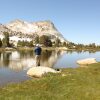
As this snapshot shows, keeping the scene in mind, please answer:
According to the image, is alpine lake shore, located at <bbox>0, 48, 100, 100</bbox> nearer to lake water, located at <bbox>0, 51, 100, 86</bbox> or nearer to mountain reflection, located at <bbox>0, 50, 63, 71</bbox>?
lake water, located at <bbox>0, 51, 100, 86</bbox>

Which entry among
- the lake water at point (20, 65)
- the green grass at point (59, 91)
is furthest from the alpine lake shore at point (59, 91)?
the lake water at point (20, 65)

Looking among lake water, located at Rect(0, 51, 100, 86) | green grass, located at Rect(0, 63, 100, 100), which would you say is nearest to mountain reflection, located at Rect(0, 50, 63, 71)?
lake water, located at Rect(0, 51, 100, 86)

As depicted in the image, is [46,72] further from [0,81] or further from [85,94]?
[85,94]

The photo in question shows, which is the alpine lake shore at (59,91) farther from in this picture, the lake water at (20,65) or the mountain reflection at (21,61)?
the mountain reflection at (21,61)

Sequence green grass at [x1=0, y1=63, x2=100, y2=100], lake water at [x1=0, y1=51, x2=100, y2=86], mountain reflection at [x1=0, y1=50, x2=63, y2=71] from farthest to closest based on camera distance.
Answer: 1. mountain reflection at [x1=0, y1=50, x2=63, y2=71]
2. lake water at [x1=0, y1=51, x2=100, y2=86]
3. green grass at [x1=0, y1=63, x2=100, y2=100]

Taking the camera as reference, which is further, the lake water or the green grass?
the lake water

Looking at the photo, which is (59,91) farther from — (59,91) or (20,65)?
(20,65)

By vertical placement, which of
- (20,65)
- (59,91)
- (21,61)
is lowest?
(21,61)

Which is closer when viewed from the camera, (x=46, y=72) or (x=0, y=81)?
(x=0, y=81)

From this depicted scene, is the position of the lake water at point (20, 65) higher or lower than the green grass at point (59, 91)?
lower

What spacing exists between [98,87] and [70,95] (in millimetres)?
3424

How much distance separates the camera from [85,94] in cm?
2033

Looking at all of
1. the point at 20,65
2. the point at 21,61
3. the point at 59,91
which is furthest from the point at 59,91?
the point at 21,61

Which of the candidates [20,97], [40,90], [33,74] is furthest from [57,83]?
[33,74]
